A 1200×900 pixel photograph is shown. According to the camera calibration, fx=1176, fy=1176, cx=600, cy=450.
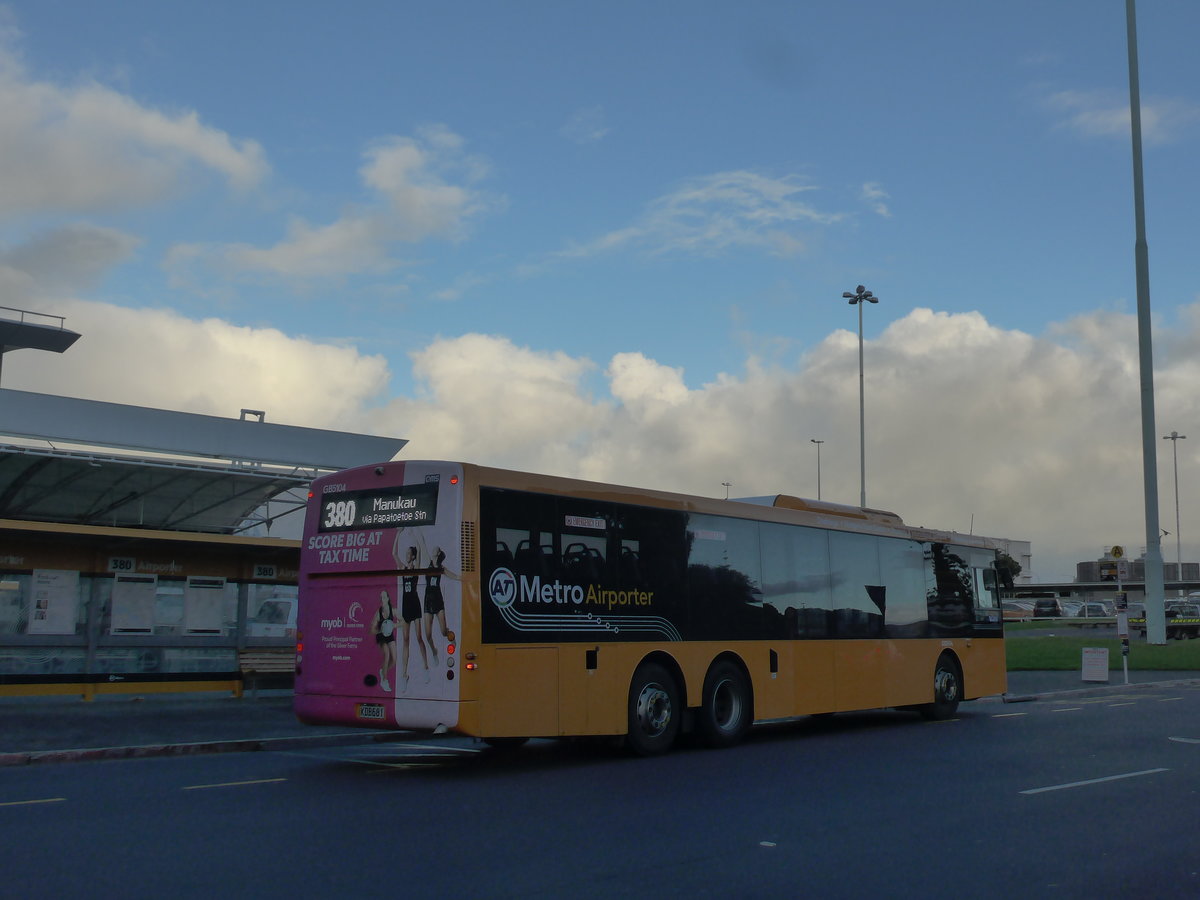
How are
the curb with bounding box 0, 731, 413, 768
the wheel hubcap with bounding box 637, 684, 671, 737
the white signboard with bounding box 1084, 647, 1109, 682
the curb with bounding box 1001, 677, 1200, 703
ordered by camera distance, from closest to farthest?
the curb with bounding box 0, 731, 413, 768 → the wheel hubcap with bounding box 637, 684, 671, 737 → the curb with bounding box 1001, 677, 1200, 703 → the white signboard with bounding box 1084, 647, 1109, 682

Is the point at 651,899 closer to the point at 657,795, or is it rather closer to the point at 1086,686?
the point at 657,795

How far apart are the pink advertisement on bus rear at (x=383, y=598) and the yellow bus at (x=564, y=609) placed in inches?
0.8

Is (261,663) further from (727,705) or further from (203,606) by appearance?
(727,705)

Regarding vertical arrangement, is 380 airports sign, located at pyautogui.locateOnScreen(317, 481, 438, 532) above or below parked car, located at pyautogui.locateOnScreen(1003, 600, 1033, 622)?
above

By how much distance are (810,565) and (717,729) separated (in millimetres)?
3263

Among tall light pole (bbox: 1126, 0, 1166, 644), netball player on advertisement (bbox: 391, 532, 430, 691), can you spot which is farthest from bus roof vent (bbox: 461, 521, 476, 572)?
Answer: tall light pole (bbox: 1126, 0, 1166, 644)

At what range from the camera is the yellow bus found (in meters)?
12.3

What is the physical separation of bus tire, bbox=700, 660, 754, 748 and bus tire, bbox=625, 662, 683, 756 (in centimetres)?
47

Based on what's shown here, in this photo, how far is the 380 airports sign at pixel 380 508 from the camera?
12547 mm

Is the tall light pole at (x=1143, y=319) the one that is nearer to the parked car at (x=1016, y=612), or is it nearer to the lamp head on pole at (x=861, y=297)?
the lamp head on pole at (x=861, y=297)

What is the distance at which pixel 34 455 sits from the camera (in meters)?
21.7

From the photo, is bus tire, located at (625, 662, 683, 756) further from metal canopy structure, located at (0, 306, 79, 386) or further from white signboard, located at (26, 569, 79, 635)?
metal canopy structure, located at (0, 306, 79, 386)

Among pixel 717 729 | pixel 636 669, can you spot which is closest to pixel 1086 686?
pixel 717 729

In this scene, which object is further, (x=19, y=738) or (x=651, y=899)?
(x=19, y=738)
